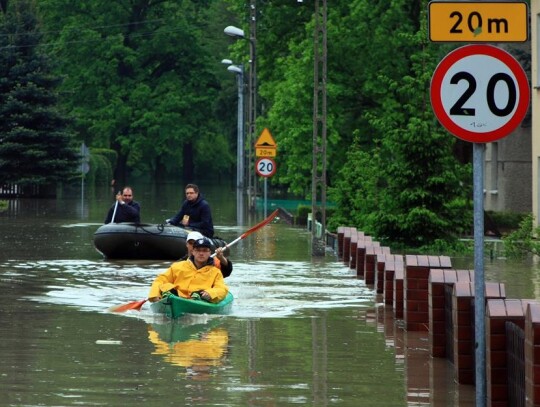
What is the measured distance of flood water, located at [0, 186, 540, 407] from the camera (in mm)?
11883

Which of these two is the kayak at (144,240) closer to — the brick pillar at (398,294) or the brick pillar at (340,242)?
the brick pillar at (340,242)

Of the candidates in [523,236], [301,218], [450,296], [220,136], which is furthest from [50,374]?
[220,136]

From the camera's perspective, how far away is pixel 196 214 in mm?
28875

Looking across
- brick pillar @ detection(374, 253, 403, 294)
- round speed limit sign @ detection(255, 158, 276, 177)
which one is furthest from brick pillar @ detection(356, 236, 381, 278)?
round speed limit sign @ detection(255, 158, 276, 177)

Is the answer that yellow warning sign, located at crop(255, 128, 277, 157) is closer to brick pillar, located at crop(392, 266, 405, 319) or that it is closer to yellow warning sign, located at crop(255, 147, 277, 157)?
yellow warning sign, located at crop(255, 147, 277, 157)

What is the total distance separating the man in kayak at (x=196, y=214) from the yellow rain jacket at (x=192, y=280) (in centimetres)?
962

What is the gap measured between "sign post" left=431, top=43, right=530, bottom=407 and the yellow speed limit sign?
6.6 inches

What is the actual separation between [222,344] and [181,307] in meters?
2.62

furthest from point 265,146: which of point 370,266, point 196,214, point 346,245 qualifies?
point 370,266

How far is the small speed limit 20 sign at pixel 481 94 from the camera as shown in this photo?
998 centimetres

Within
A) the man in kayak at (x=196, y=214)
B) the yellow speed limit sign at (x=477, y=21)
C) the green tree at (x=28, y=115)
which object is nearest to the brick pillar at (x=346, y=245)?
the man in kayak at (x=196, y=214)

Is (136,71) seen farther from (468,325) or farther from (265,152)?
(468,325)

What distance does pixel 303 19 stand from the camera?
53281 millimetres

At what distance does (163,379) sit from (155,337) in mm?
3475
